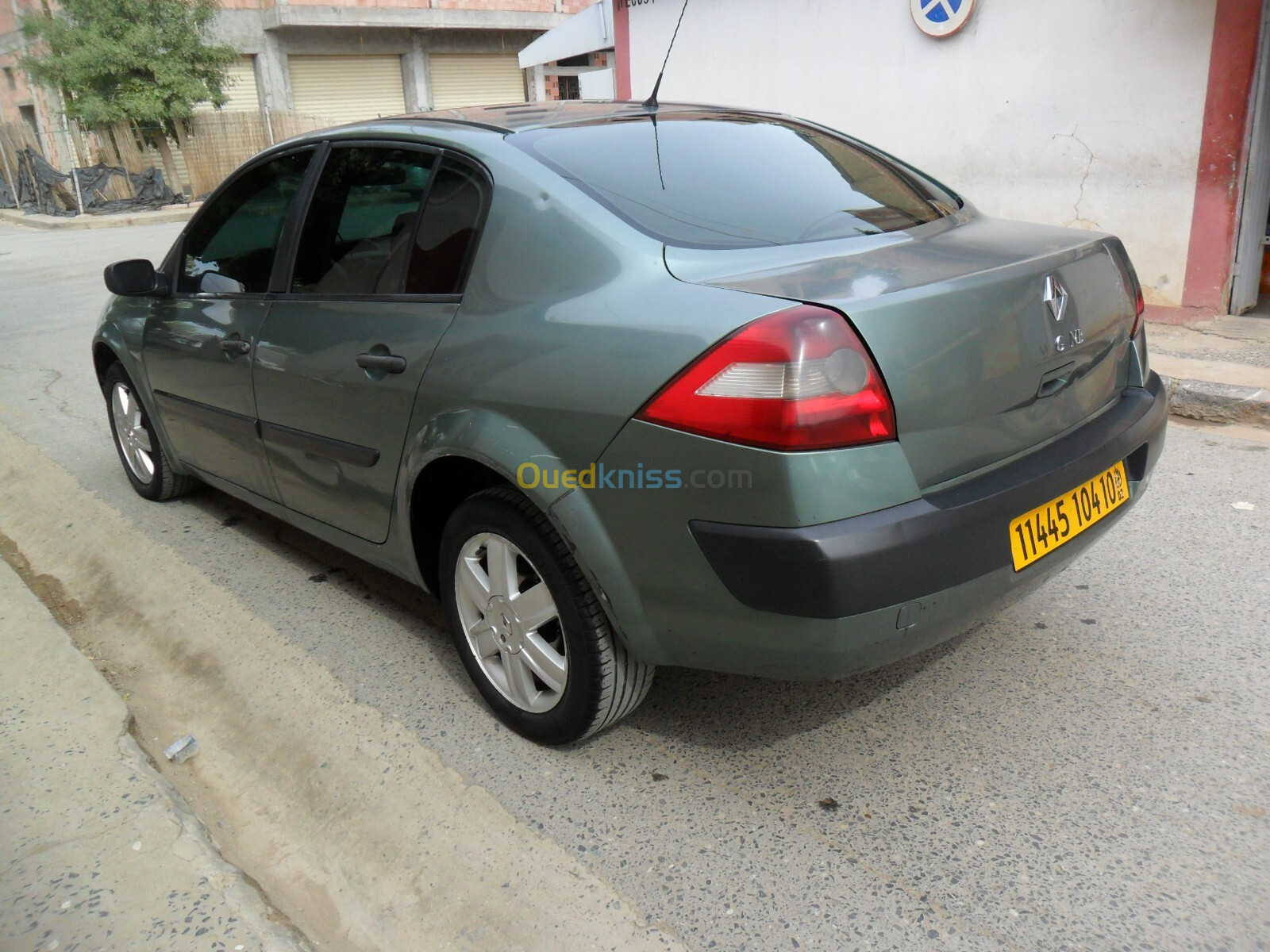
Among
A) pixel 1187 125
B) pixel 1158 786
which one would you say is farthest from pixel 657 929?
pixel 1187 125

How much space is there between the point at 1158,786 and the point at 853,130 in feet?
25.2

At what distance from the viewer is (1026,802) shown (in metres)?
2.36

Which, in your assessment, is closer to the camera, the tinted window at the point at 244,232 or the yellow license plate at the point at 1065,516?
the yellow license plate at the point at 1065,516

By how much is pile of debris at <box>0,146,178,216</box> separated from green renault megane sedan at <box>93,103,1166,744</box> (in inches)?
938

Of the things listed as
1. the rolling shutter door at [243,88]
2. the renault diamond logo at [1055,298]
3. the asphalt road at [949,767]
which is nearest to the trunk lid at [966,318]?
the renault diamond logo at [1055,298]

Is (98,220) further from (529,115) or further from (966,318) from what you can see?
(966,318)

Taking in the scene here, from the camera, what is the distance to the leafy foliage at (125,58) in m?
23.8

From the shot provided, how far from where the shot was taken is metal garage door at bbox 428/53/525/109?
1277 inches

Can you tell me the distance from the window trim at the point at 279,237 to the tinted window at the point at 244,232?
0.04ft

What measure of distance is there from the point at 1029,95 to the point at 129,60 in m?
23.1

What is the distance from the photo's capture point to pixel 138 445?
4633 mm

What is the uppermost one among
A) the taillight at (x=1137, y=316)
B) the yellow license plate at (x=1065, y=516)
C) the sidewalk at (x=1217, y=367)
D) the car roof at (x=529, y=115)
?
the car roof at (x=529, y=115)

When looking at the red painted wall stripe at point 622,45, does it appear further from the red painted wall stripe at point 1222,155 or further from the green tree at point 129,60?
the green tree at point 129,60

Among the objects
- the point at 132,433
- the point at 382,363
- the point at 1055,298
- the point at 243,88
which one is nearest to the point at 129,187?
the point at 243,88
